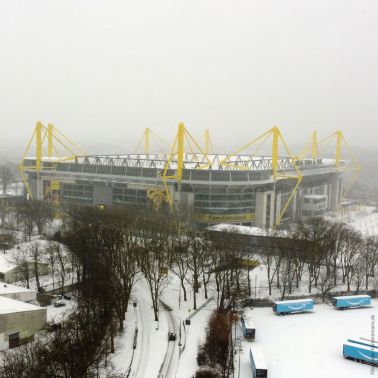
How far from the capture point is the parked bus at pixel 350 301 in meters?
18.0

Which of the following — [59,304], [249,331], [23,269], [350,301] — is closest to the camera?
[249,331]

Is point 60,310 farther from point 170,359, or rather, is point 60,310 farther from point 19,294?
point 170,359

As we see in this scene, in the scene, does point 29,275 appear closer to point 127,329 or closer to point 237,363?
point 127,329


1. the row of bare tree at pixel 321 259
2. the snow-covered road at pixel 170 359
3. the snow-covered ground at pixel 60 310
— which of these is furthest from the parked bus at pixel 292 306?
the snow-covered ground at pixel 60 310

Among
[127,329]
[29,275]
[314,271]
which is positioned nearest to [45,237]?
[29,275]

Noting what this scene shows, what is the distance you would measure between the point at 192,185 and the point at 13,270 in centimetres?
1354

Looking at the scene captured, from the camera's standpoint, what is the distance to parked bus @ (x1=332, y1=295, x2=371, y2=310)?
1803 centimetres

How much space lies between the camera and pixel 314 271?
20.5m

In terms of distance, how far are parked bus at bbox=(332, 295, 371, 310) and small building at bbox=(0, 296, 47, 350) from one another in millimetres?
10155

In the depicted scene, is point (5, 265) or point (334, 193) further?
point (334, 193)

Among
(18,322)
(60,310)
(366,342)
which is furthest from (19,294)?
(366,342)

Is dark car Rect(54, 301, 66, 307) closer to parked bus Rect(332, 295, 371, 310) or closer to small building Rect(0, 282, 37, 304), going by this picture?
small building Rect(0, 282, 37, 304)

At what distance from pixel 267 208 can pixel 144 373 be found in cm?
2079

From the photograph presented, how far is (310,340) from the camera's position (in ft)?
50.0
